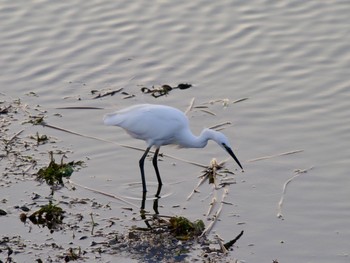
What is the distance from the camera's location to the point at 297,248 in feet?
26.5

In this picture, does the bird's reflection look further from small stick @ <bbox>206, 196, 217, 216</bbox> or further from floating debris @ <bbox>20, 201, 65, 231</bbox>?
floating debris @ <bbox>20, 201, 65, 231</bbox>

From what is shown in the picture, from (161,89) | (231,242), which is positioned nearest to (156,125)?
(231,242)

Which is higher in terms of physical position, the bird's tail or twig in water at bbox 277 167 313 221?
the bird's tail

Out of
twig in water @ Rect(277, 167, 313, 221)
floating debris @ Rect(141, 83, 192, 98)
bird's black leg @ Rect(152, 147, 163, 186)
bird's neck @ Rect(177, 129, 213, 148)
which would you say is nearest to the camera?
twig in water @ Rect(277, 167, 313, 221)

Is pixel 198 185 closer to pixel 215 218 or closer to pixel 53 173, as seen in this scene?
pixel 215 218

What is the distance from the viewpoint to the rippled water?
8.73 metres

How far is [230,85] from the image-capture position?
1124 cm

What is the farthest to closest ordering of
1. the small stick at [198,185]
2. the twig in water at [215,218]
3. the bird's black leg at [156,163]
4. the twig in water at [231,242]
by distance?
the bird's black leg at [156,163] → the small stick at [198,185] → the twig in water at [215,218] → the twig in water at [231,242]

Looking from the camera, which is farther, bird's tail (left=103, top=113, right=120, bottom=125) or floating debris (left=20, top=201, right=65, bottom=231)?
bird's tail (left=103, top=113, right=120, bottom=125)

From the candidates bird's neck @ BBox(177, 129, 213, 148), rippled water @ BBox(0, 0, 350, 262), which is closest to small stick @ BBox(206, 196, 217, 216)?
rippled water @ BBox(0, 0, 350, 262)

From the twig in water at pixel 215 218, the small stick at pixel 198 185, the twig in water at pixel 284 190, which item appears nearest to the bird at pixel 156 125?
the small stick at pixel 198 185

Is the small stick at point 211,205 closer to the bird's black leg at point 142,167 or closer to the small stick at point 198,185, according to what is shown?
the small stick at point 198,185

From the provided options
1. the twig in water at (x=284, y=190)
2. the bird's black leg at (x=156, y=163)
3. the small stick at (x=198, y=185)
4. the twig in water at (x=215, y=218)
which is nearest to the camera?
the twig in water at (x=215, y=218)

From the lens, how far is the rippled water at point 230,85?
8734mm
